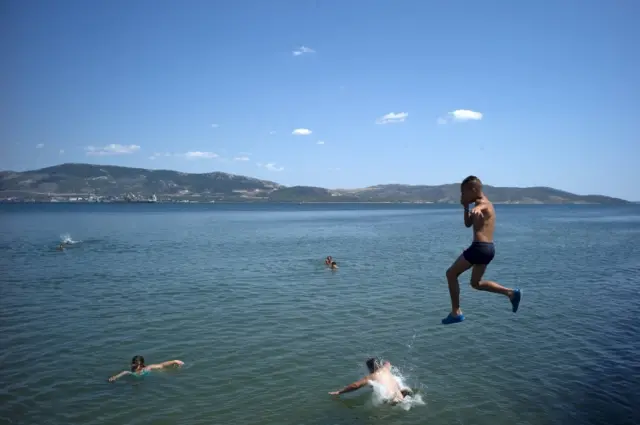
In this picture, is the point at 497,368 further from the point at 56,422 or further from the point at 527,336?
the point at 56,422

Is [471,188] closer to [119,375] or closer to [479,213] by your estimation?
[479,213]

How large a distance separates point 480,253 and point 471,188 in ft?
4.74

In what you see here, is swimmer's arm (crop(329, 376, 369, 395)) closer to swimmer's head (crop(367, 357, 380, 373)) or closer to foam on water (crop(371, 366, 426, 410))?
foam on water (crop(371, 366, 426, 410))

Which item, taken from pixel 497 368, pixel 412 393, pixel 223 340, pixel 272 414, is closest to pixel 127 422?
pixel 272 414

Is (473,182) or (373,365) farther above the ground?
(473,182)

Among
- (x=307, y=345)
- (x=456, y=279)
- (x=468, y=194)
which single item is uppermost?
(x=468, y=194)

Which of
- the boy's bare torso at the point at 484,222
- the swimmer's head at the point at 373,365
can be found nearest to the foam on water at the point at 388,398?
the swimmer's head at the point at 373,365

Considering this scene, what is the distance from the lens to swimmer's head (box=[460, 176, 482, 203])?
31.2ft

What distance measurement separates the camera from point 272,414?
15062 millimetres

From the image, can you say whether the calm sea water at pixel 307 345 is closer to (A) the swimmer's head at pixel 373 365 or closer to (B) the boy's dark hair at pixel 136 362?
(B) the boy's dark hair at pixel 136 362

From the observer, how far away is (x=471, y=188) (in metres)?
9.49

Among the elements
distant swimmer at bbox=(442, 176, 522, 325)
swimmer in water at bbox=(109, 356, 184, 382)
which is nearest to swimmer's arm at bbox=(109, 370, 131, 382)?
swimmer in water at bbox=(109, 356, 184, 382)

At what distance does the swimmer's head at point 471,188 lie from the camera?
9508 mm

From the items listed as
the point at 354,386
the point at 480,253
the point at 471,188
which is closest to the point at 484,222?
the point at 480,253
